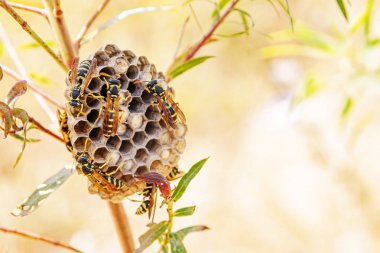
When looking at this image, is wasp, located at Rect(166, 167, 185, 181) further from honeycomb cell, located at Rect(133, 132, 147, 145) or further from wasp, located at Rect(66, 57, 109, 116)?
wasp, located at Rect(66, 57, 109, 116)

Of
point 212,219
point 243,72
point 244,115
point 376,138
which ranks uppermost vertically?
Result: point 243,72

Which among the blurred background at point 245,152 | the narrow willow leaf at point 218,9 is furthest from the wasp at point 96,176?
the blurred background at point 245,152

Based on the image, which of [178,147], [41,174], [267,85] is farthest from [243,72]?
[178,147]

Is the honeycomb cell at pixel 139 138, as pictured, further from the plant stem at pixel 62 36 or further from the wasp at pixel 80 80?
the plant stem at pixel 62 36

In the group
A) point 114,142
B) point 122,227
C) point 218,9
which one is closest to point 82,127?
point 114,142

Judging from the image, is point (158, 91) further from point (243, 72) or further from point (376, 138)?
point (243, 72)

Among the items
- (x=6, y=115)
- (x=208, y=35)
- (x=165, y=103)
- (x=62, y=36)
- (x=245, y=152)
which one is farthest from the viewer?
(x=245, y=152)

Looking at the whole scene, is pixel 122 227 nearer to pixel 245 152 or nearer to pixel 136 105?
pixel 136 105
